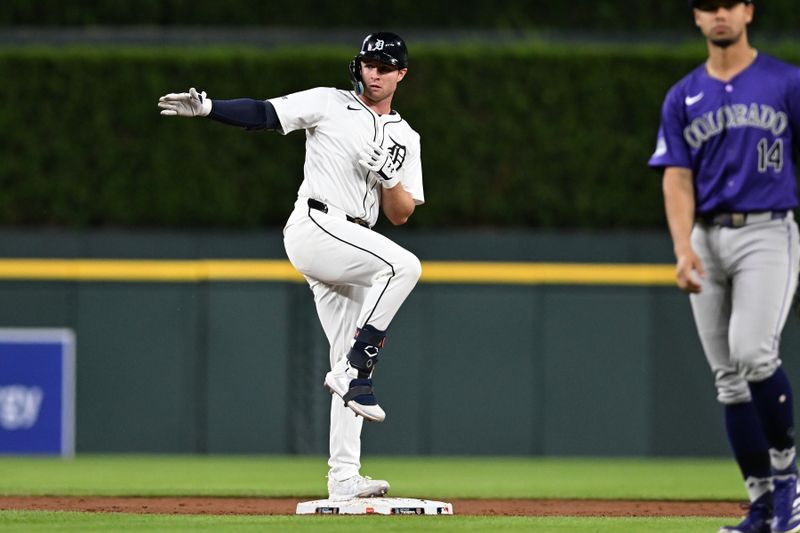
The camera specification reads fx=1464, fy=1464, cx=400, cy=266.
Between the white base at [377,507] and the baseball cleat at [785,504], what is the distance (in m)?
1.51

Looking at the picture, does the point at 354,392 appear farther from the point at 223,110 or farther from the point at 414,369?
the point at 414,369

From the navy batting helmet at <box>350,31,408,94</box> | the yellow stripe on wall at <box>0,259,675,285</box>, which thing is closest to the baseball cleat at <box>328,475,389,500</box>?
the navy batting helmet at <box>350,31,408,94</box>

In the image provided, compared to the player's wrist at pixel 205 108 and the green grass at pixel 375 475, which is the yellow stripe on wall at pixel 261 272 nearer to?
the green grass at pixel 375 475

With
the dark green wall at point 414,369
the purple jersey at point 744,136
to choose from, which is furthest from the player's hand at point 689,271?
the dark green wall at point 414,369

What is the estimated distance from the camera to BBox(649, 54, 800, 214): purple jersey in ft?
15.8

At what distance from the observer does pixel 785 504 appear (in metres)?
4.90

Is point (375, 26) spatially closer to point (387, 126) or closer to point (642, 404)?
point (642, 404)

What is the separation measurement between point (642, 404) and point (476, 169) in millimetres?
2495

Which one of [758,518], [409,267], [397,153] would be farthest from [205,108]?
[758,518]

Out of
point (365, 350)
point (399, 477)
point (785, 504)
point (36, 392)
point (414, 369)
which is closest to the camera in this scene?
point (785, 504)

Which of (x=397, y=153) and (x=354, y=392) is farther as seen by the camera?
(x=397, y=153)

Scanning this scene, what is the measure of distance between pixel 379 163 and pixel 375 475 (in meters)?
4.16

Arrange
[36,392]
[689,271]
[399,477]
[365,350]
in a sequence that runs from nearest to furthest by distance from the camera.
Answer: [689,271] → [365,350] → [399,477] → [36,392]

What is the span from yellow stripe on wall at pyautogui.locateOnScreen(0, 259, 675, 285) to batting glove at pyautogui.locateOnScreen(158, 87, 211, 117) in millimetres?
6253
